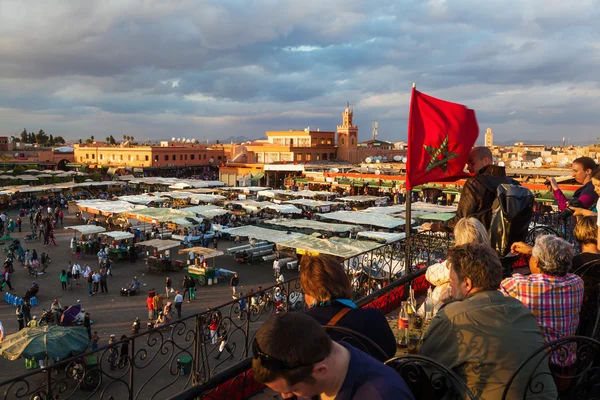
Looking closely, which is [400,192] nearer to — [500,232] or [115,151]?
[500,232]

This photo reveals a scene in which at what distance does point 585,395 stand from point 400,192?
3418cm

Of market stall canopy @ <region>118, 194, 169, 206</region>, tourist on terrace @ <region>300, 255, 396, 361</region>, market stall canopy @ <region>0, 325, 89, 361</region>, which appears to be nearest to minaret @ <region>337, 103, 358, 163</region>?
market stall canopy @ <region>118, 194, 169, 206</region>

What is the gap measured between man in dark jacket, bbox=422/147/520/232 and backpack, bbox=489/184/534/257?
0.19 m

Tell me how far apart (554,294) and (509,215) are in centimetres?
148

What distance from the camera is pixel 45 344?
9.29 metres

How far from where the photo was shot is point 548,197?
26.5 meters

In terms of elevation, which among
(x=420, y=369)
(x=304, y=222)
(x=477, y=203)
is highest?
(x=477, y=203)

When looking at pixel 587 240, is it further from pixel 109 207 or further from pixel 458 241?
pixel 109 207

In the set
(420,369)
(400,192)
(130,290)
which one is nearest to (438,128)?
(420,369)

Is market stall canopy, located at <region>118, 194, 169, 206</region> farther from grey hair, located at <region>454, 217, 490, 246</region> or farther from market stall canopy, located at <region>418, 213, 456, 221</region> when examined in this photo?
grey hair, located at <region>454, 217, 490, 246</region>

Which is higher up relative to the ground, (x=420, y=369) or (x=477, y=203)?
(x=477, y=203)

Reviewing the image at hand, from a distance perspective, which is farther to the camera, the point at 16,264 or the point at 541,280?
the point at 16,264

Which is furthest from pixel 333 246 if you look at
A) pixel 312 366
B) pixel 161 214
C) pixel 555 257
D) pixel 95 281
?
pixel 312 366

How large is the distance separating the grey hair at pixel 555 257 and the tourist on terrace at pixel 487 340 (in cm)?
73
